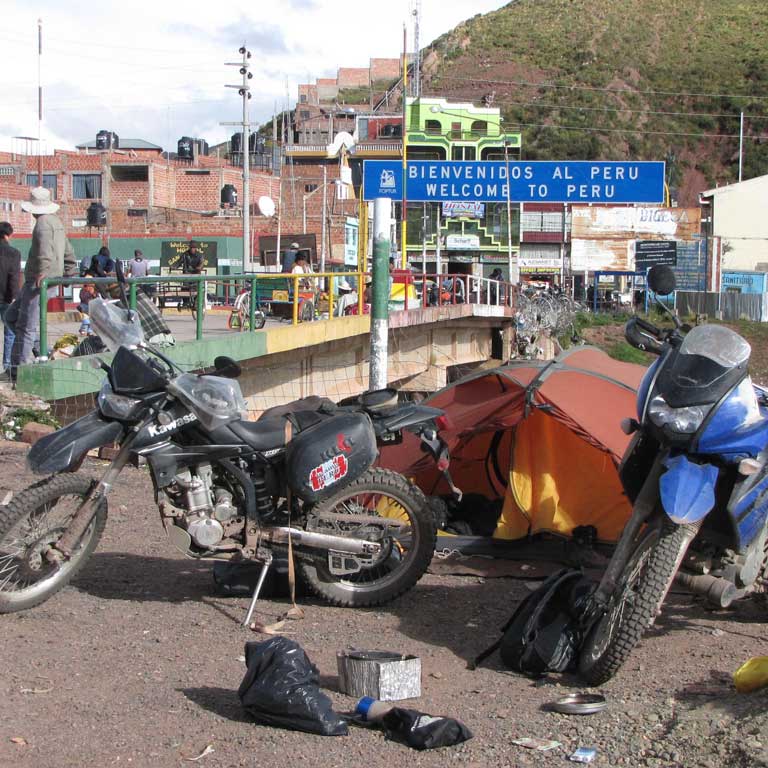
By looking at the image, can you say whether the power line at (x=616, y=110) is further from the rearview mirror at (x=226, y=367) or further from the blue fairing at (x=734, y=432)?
the blue fairing at (x=734, y=432)

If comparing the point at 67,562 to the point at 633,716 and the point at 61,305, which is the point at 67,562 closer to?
the point at 633,716

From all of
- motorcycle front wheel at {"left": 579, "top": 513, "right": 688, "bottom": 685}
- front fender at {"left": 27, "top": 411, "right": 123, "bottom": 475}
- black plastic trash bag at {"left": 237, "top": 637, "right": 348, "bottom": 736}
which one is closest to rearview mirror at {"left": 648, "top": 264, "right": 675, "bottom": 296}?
motorcycle front wheel at {"left": 579, "top": 513, "right": 688, "bottom": 685}

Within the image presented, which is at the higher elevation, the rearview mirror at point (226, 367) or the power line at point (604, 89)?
the power line at point (604, 89)

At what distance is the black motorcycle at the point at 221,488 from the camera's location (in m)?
5.06

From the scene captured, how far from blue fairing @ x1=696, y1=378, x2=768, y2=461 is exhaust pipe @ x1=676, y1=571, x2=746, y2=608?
66 cm

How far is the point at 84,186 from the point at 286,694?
2404 inches

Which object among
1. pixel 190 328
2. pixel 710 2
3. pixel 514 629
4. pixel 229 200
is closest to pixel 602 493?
pixel 514 629

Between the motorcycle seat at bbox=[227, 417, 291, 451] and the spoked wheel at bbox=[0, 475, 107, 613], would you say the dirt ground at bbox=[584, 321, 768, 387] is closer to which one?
the motorcycle seat at bbox=[227, 417, 291, 451]

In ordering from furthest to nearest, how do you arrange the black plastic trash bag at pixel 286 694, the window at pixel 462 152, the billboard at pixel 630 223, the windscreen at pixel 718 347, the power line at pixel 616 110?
the power line at pixel 616 110, the window at pixel 462 152, the billboard at pixel 630 223, the windscreen at pixel 718 347, the black plastic trash bag at pixel 286 694

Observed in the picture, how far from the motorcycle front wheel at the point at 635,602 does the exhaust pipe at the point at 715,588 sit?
0.61m

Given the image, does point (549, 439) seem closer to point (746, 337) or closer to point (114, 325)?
point (114, 325)

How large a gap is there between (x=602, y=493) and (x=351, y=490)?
2.17 meters

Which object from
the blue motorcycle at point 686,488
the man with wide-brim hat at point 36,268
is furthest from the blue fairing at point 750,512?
the man with wide-brim hat at point 36,268

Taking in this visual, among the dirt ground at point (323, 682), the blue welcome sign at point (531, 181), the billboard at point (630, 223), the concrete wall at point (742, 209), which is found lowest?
the dirt ground at point (323, 682)
